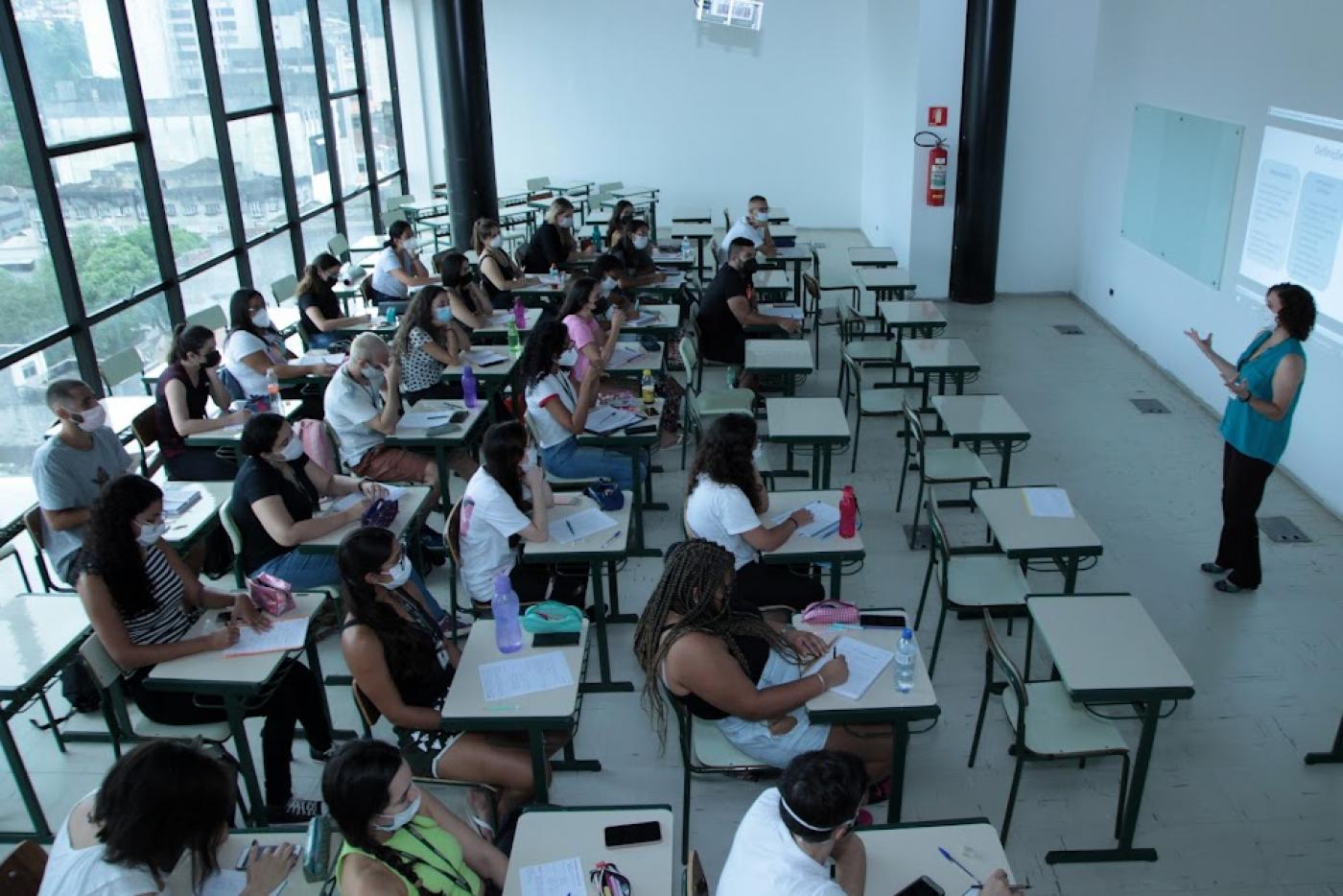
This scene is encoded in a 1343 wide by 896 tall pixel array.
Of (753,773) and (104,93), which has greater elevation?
(104,93)

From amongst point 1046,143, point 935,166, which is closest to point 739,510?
point 935,166

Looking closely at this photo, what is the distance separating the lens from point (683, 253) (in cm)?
985

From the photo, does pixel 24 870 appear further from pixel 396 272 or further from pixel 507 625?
pixel 396 272

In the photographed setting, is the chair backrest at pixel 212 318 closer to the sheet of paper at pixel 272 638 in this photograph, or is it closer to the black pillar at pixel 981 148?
the sheet of paper at pixel 272 638

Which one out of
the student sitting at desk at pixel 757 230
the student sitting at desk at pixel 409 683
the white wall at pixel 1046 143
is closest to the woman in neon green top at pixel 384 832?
the student sitting at desk at pixel 409 683

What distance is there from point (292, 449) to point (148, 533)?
2.68ft

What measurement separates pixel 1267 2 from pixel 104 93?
8.03 metres

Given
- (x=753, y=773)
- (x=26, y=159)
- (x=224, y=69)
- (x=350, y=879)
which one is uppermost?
(x=224, y=69)

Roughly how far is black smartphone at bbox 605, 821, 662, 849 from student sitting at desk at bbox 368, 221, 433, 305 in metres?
6.63

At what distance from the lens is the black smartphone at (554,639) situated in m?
3.65

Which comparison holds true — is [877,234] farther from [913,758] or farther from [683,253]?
[913,758]

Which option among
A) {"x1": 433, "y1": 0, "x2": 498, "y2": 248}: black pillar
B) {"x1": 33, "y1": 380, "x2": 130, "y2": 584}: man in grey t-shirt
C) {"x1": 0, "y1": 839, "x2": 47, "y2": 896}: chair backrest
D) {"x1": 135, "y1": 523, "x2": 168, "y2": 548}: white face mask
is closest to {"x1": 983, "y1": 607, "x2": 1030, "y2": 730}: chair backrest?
{"x1": 0, "y1": 839, "x2": 47, "y2": 896}: chair backrest

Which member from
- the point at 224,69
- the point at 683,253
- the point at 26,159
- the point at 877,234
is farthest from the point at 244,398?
the point at 877,234

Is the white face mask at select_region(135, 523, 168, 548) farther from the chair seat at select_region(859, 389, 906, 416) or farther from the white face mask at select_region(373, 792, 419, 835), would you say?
the chair seat at select_region(859, 389, 906, 416)
